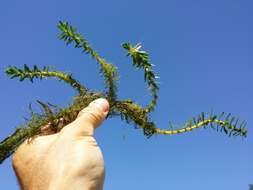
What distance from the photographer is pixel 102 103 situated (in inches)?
149

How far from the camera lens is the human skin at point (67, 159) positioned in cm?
319

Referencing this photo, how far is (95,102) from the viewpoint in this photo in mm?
3783

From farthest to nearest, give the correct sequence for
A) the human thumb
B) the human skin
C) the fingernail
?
the fingernail < the human thumb < the human skin

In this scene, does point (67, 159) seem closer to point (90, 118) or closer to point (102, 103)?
point (90, 118)

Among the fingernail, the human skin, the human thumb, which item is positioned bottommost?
the human skin

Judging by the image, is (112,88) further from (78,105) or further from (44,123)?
(44,123)

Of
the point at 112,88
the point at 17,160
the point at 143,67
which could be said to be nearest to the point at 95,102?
the point at 112,88

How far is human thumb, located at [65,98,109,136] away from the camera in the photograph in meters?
3.49

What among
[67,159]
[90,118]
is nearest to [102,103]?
[90,118]

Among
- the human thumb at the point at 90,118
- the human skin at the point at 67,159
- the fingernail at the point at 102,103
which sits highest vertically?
the fingernail at the point at 102,103

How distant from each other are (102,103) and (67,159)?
0.65 meters

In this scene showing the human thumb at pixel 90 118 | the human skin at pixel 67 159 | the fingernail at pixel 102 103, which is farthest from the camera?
the fingernail at pixel 102 103

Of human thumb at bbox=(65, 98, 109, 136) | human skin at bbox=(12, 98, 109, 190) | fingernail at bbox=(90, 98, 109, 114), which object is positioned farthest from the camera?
fingernail at bbox=(90, 98, 109, 114)

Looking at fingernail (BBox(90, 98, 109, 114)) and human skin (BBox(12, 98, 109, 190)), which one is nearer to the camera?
human skin (BBox(12, 98, 109, 190))
